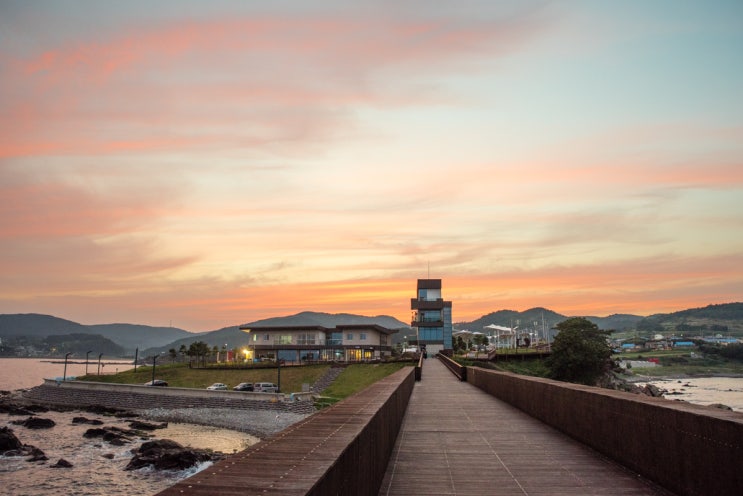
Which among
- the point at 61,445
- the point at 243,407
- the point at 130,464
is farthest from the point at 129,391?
the point at 130,464

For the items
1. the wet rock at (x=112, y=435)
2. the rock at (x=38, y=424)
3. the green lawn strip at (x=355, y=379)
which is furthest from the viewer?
the green lawn strip at (x=355, y=379)

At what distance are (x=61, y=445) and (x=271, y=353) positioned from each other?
5886 cm

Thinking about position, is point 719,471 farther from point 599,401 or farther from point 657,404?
point 599,401

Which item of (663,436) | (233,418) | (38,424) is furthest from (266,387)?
(663,436)

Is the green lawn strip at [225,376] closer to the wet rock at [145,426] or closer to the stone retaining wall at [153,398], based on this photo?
the stone retaining wall at [153,398]

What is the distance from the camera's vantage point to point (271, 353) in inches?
4146

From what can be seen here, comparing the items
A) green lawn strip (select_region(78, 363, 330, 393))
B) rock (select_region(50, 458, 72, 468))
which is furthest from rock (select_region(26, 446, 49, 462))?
green lawn strip (select_region(78, 363, 330, 393))

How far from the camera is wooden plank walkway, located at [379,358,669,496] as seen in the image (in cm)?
895

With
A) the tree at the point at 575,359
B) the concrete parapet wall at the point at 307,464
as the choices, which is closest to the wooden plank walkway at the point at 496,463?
the concrete parapet wall at the point at 307,464

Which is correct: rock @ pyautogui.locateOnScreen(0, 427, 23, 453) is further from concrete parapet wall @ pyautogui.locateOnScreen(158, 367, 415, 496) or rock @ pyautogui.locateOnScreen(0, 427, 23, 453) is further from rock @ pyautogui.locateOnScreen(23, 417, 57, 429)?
concrete parapet wall @ pyautogui.locateOnScreen(158, 367, 415, 496)

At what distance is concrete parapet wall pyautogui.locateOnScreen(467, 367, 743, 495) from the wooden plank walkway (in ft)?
1.05

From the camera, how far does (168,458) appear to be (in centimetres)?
3872

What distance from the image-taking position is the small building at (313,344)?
103375 mm

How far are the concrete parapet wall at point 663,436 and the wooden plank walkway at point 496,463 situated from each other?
319mm
